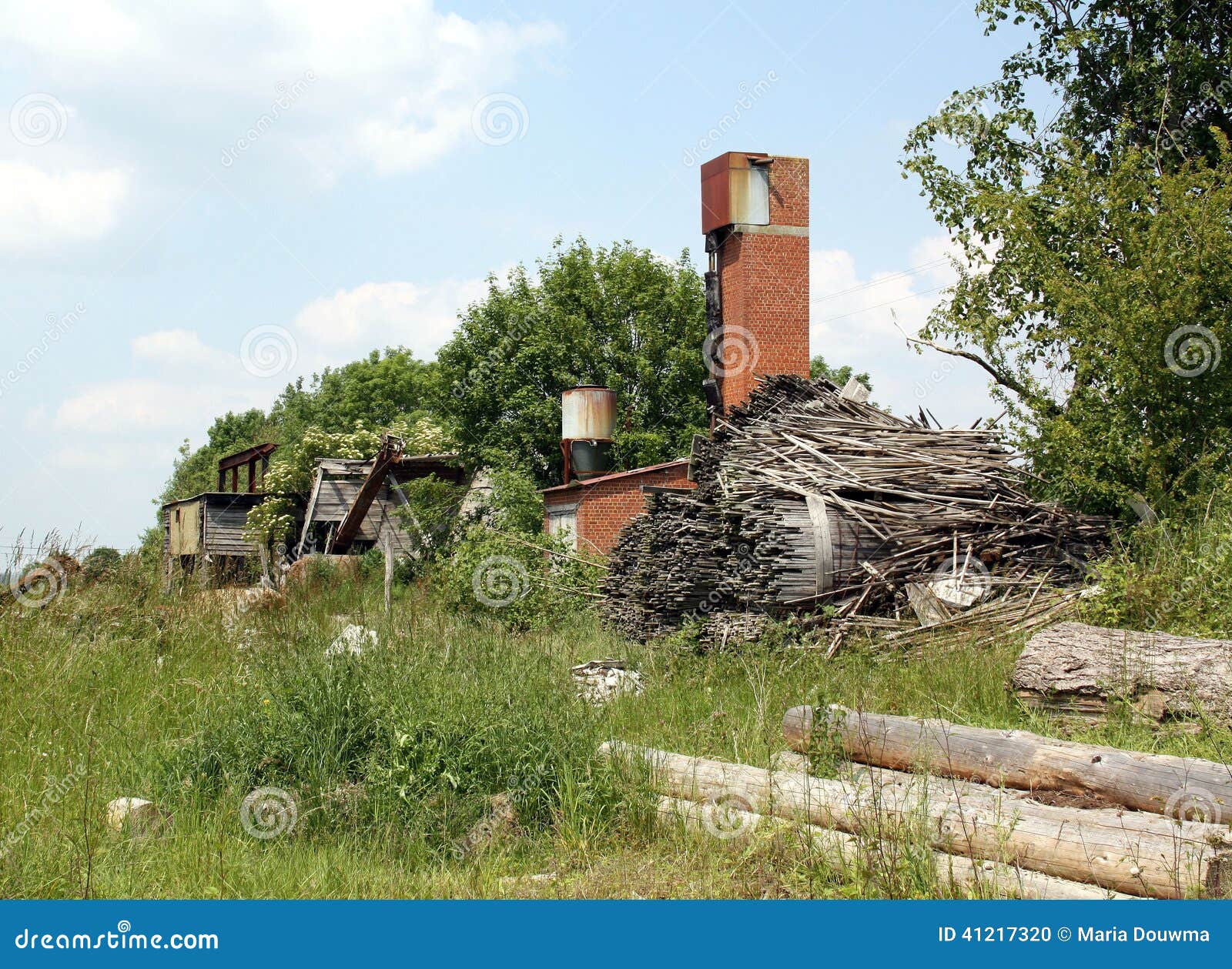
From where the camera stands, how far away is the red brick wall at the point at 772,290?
63.7ft

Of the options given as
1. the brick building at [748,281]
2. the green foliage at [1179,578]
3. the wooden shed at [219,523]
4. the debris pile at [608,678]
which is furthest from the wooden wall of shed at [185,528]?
the green foliage at [1179,578]

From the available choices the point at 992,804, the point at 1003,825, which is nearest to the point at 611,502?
the point at 992,804

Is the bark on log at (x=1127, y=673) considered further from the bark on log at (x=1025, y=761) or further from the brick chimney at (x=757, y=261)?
the brick chimney at (x=757, y=261)

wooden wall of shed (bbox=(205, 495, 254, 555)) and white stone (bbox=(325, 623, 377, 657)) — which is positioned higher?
wooden wall of shed (bbox=(205, 495, 254, 555))

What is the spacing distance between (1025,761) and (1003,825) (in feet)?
4.29

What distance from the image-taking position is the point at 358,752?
5812 mm

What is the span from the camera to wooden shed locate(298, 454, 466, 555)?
2611 centimetres

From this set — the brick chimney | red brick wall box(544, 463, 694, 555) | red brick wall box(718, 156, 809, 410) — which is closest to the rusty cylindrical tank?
red brick wall box(544, 463, 694, 555)

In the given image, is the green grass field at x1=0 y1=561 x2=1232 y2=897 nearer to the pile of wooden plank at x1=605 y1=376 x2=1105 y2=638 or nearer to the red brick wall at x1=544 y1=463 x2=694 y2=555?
the pile of wooden plank at x1=605 y1=376 x2=1105 y2=638

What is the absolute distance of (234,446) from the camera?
62062mm

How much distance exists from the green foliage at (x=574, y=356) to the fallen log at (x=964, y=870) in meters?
23.2

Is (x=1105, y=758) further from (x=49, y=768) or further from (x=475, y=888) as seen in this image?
(x=49, y=768)

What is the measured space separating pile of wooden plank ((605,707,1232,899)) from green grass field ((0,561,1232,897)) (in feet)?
0.84

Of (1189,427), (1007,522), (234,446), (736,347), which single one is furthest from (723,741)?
(234,446)
